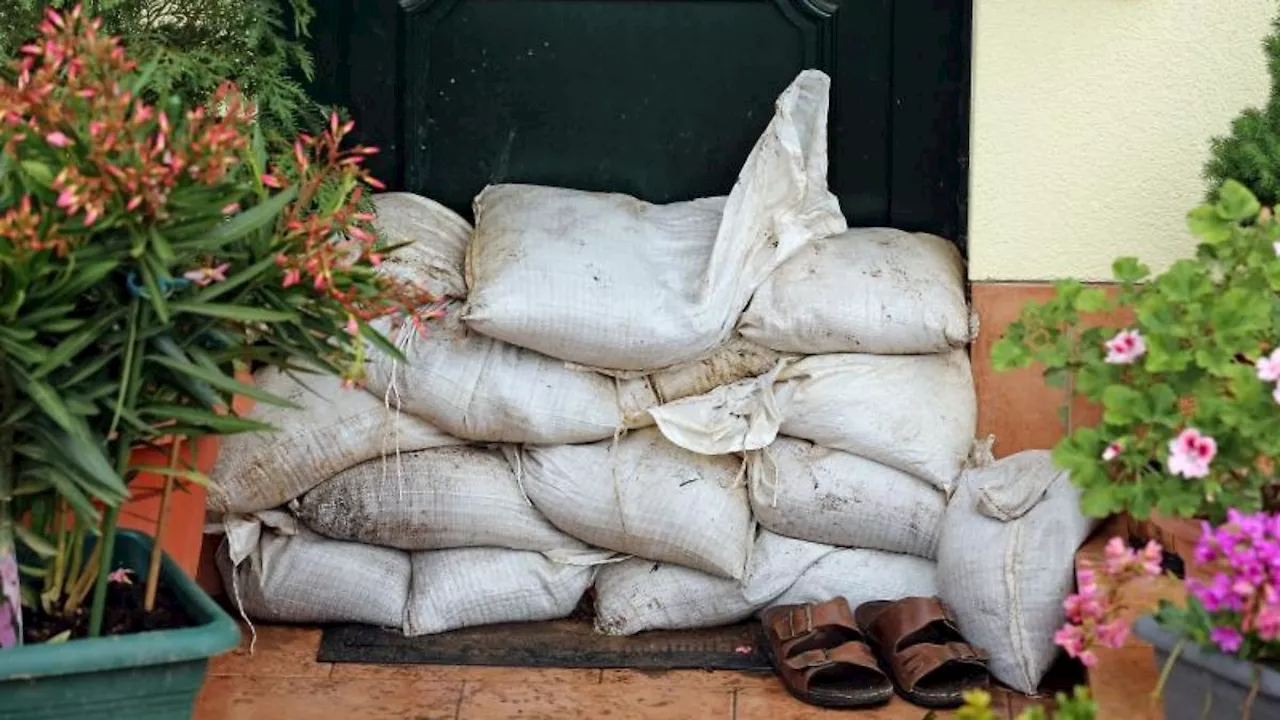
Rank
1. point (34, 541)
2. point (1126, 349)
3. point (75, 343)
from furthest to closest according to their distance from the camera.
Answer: point (1126, 349) → point (34, 541) → point (75, 343)

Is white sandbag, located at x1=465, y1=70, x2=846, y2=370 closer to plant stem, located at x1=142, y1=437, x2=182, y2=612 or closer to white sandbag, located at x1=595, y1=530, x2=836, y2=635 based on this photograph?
white sandbag, located at x1=595, y1=530, x2=836, y2=635

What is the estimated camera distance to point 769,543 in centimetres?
498

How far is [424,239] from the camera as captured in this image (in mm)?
5016

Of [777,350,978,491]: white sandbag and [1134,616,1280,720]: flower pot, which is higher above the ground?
[777,350,978,491]: white sandbag

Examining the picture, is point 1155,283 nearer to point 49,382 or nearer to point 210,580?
point 49,382

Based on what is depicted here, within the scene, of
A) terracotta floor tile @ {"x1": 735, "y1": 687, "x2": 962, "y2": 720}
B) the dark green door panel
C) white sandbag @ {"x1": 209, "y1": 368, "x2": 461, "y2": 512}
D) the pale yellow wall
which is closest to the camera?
terracotta floor tile @ {"x1": 735, "y1": 687, "x2": 962, "y2": 720}

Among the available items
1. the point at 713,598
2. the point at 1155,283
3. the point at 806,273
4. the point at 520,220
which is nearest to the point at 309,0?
the point at 520,220

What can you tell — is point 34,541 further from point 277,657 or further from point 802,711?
point 802,711

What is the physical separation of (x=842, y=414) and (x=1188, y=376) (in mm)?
1352

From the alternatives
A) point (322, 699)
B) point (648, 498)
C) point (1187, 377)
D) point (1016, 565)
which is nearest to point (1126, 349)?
point (1187, 377)

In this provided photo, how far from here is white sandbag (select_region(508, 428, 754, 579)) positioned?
4.84m

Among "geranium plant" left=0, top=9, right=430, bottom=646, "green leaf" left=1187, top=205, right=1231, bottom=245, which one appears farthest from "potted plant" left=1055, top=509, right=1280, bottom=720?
"geranium plant" left=0, top=9, right=430, bottom=646

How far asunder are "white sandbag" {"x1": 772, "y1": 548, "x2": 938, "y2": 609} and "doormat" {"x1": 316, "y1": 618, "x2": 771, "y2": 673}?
0.17m

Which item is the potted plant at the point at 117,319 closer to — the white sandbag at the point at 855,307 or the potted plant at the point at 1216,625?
the potted plant at the point at 1216,625
